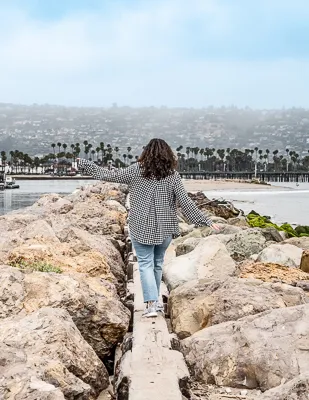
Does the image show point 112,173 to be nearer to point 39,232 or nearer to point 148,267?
point 148,267

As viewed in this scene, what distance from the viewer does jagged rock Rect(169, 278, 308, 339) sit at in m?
5.77

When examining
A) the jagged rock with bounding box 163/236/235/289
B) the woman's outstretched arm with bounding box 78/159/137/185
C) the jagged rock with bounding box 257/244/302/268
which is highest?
the woman's outstretched arm with bounding box 78/159/137/185

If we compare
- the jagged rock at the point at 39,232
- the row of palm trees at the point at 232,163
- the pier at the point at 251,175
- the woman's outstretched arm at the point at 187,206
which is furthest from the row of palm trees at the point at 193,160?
the woman's outstretched arm at the point at 187,206

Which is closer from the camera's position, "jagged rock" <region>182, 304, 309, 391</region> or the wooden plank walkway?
the wooden plank walkway

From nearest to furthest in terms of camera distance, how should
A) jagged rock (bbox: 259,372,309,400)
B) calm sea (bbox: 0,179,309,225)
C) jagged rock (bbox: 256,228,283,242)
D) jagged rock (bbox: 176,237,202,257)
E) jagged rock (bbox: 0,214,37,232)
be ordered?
jagged rock (bbox: 259,372,309,400)
jagged rock (bbox: 176,237,202,257)
jagged rock (bbox: 0,214,37,232)
jagged rock (bbox: 256,228,283,242)
calm sea (bbox: 0,179,309,225)

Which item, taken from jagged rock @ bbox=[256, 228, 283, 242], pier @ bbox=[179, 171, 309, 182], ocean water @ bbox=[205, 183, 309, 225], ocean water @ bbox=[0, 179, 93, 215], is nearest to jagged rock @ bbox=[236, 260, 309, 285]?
jagged rock @ bbox=[256, 228, 283, 242]

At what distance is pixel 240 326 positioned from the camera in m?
5.22

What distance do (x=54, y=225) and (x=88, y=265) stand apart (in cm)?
234

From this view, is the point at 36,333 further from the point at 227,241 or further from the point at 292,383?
the point at 227,241

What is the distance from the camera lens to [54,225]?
30.5ft

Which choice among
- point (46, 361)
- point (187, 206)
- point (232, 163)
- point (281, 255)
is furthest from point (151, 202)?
point (232, 163)

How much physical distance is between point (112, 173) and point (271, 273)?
2.27m

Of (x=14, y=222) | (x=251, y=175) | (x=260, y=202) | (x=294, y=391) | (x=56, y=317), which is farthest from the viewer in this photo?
(x=251, y=175)

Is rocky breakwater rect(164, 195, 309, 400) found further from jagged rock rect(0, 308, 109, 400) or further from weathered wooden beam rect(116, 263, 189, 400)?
jagged rock rect(0, 308, 109, 400)
